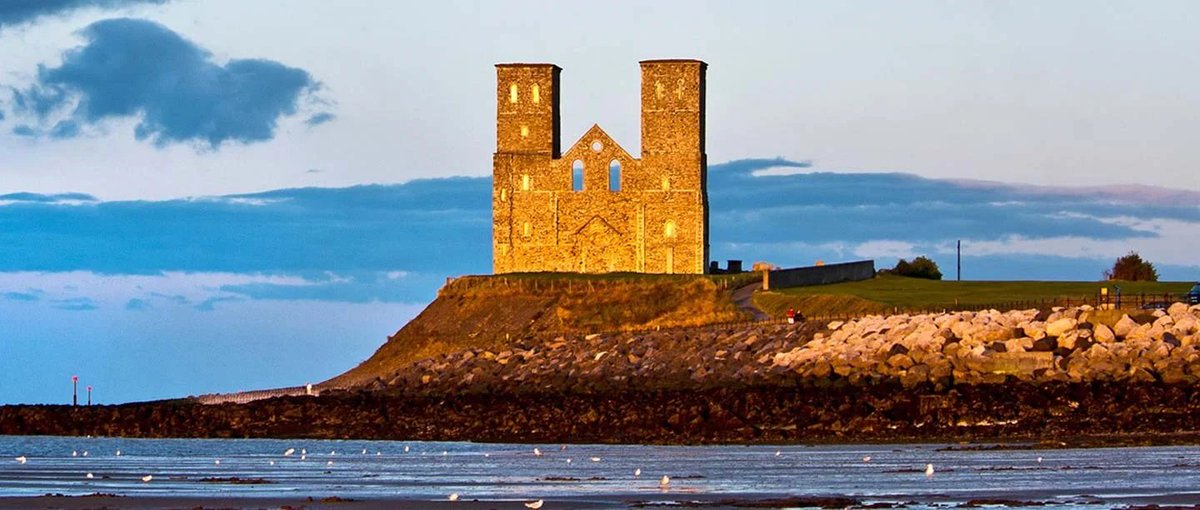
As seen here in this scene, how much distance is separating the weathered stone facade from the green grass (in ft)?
48.1

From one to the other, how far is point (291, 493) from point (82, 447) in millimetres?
16852

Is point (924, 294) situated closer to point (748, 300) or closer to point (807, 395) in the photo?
point (748, 300)

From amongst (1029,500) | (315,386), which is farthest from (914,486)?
(315,386)

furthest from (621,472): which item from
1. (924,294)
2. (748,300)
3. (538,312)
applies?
(538,312)

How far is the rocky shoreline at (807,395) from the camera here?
3697cm

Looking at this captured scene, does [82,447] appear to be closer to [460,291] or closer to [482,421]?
[482,421]

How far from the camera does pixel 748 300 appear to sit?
218ft

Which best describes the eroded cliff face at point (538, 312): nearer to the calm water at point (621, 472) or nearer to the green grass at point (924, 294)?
the green grass at point (924, 294)

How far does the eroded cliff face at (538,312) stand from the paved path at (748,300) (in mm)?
355

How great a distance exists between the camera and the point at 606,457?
32.2m

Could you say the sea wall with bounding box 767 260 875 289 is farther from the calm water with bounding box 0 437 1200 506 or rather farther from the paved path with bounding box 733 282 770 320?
the calm water with bounding box 0 437 1200 506

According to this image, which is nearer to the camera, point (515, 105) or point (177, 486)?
point (177, 486)

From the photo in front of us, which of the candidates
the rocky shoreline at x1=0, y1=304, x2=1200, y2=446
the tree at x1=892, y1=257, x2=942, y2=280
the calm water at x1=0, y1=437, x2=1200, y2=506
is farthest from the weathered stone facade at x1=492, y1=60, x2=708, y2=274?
the calm water at x1=0, y1=437, x2=1200, y2=506

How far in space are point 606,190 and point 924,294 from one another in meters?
25.1
